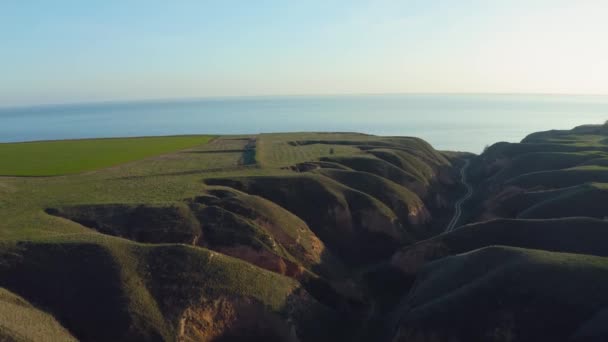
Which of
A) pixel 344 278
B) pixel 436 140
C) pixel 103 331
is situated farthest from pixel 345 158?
pixel 436 140

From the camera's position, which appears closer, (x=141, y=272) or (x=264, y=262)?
(x=141, y=272)

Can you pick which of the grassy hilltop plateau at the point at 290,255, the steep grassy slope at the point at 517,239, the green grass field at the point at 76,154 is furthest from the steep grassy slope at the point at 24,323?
the green grass field at the point at 76,154

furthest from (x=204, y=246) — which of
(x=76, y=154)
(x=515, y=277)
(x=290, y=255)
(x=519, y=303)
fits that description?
(x=76, y=154)

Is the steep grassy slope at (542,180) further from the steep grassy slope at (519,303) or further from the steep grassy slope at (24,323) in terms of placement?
the steep grassy slope at (24,323)

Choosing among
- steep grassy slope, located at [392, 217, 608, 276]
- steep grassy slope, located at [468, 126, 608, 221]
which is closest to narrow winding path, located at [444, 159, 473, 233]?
steep grassy slope, located at [468, 126, 608, 221]

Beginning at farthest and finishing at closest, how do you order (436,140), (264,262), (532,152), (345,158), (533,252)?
(436,140) < (532,152) < (345,158) < (264,262) < (533,252)

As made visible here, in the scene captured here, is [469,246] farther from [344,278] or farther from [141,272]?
[141,272]
